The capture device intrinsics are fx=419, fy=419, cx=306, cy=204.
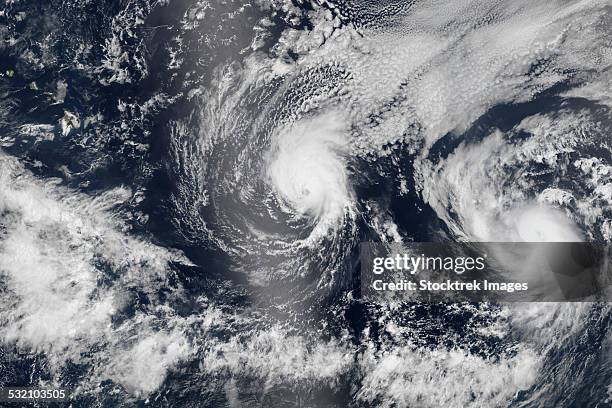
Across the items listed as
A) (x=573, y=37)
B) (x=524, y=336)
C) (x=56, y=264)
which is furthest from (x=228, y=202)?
(x=573, y=37)

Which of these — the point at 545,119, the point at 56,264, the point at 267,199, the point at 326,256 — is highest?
the point at 545,119

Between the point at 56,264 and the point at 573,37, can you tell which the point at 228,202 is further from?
the point at 573,37

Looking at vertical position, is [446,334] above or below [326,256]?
below

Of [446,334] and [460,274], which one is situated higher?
[460,274]

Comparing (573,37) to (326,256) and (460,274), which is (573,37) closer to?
(460,274)

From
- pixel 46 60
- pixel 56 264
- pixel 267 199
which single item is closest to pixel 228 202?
pixel 267 199

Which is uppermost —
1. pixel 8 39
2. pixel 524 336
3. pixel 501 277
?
pixel 8 39
